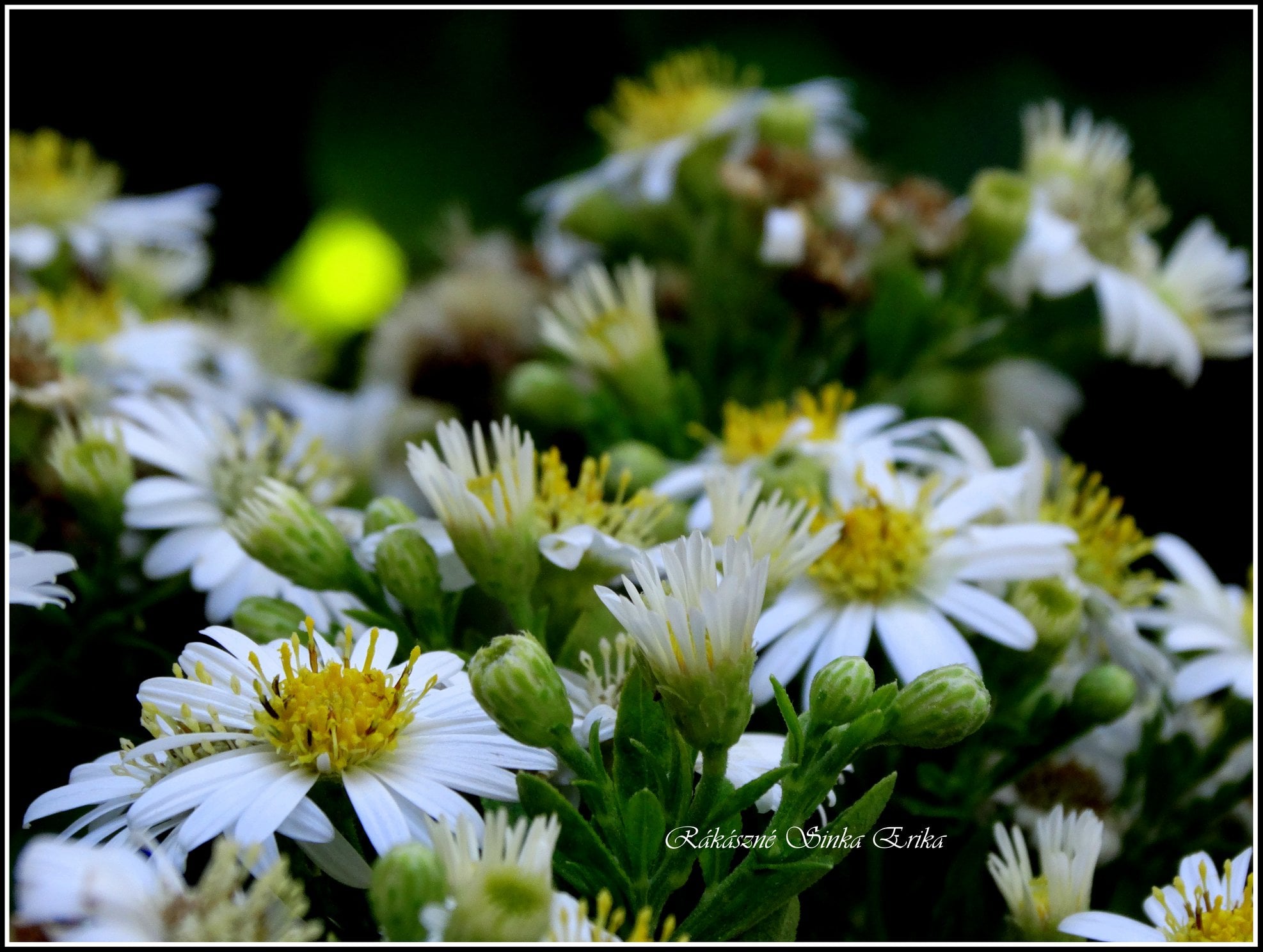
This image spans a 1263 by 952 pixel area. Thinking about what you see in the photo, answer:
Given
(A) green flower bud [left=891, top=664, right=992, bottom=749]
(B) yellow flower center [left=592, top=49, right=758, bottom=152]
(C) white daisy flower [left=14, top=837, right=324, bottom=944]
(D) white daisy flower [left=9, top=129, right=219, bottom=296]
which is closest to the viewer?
(C) white daisy flower [left=14, top=837, right=324, bottom=944]

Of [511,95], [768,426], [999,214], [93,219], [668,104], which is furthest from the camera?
[511,95]

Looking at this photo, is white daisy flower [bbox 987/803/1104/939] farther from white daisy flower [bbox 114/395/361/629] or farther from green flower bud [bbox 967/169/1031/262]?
green flower bud [bbox 967/169/1031/262]

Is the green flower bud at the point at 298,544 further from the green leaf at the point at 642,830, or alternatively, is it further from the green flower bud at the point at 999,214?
the green flower bud at the point at 999,214

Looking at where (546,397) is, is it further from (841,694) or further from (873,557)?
(841,694)

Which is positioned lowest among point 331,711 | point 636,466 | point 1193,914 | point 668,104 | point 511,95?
point 1193,914

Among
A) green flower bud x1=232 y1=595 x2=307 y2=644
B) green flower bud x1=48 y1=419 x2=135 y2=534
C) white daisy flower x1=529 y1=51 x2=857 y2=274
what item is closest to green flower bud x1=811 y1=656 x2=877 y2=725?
green flower bud x1=232 y1=595 x2=307 y2=644

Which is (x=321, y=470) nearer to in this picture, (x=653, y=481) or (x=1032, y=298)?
(x=653, y=481)

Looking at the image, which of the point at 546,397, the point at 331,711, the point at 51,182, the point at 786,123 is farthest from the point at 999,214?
the point at 51,182
